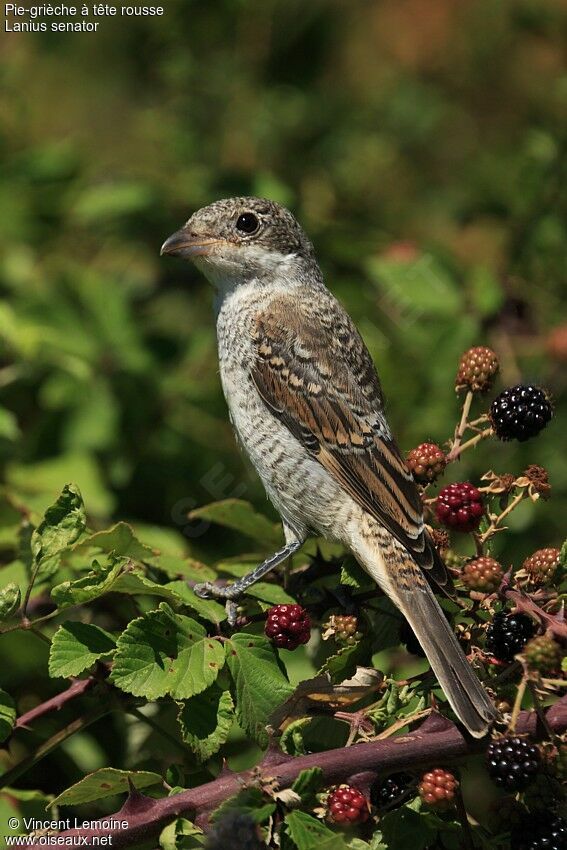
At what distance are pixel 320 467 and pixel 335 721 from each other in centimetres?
123

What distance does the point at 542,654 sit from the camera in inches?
80.0

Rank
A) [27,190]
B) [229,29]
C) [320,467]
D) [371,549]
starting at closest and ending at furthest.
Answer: [371,549] < [320,467] < [27,190] < [229,29]

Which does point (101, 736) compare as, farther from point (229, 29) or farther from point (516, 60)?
point (516, 60)

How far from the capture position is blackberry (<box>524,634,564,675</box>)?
2.03 meters

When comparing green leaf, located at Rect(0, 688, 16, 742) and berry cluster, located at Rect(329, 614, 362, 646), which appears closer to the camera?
green leaf, located at Rect(0, 688, 16, 742)

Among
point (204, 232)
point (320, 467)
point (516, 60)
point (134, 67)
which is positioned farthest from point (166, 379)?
point (516, 60)

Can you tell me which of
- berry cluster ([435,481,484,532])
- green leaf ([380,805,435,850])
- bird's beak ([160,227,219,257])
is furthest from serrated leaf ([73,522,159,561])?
bird's beak ([160,227,219,257])

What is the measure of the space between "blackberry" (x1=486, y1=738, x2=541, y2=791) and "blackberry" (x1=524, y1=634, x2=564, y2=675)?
0.18m

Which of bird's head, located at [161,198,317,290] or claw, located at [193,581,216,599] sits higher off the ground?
bird's head, located at [161,198,317,290]

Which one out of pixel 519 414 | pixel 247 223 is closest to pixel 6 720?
pixel 519 414

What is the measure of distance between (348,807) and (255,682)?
18.2 inches

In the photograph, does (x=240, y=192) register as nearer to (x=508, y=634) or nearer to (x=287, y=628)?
(x=287, y=628)

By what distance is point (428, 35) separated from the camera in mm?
7137

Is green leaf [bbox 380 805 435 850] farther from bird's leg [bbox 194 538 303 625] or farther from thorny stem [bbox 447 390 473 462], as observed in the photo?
thorny stem [bbox 447 390 473 462]
